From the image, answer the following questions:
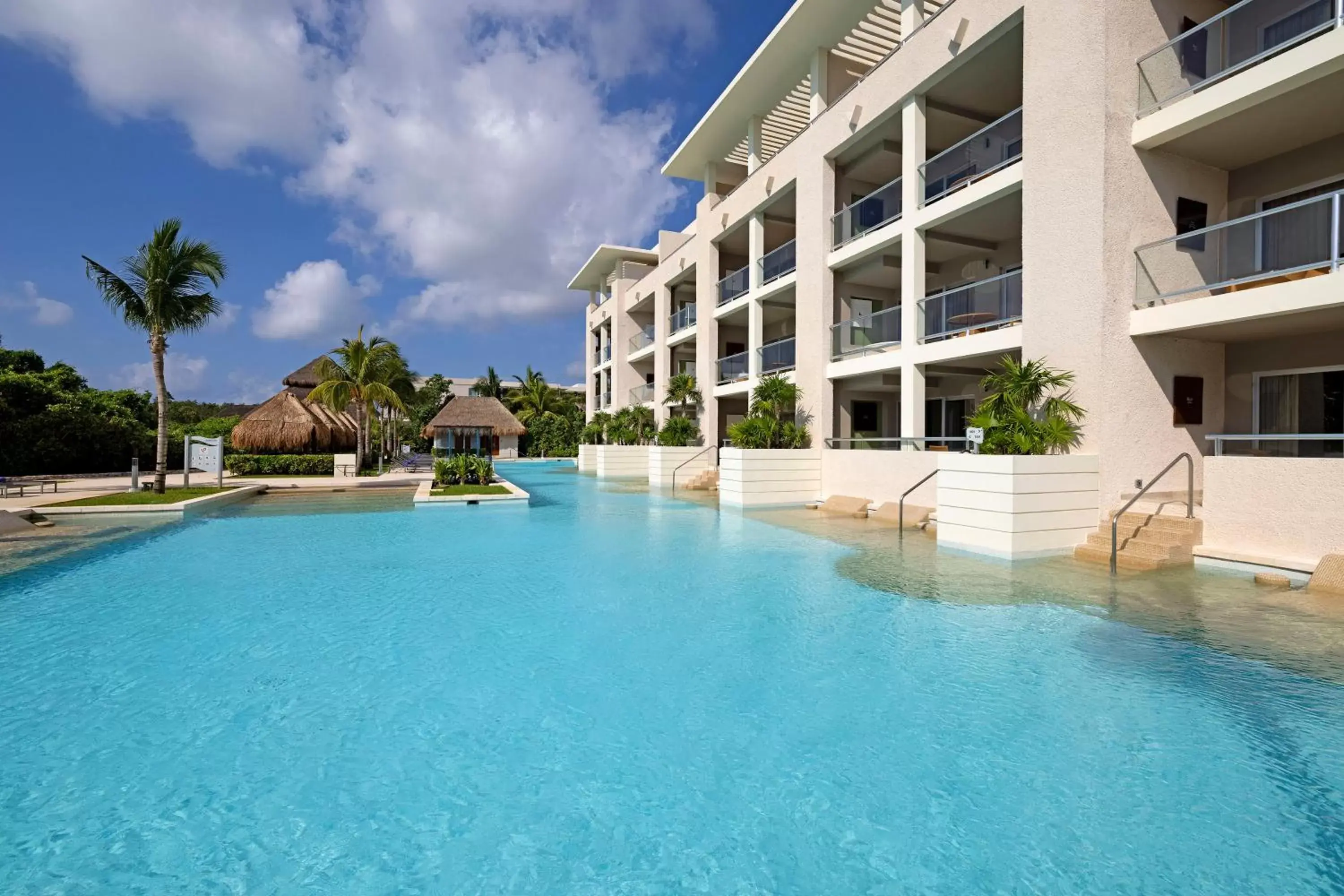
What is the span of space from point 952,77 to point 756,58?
6417mm

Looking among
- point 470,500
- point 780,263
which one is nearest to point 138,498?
point 470,500

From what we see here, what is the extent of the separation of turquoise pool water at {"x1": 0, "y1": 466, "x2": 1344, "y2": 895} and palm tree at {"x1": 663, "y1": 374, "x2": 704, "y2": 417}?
1729 centimetres

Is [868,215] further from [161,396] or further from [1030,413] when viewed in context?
[161,396]

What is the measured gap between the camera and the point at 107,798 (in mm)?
3381

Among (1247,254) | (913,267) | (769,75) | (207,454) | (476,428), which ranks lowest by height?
(207,454)

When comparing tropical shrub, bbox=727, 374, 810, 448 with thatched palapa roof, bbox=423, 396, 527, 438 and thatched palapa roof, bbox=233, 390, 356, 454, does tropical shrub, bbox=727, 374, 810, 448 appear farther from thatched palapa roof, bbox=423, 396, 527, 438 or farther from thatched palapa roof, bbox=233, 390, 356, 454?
thatched palapa roof, bbox=423, 396, 527, 438

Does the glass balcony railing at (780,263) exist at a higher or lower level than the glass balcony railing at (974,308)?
higher

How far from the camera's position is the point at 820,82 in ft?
56.4

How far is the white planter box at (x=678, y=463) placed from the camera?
2369 cm

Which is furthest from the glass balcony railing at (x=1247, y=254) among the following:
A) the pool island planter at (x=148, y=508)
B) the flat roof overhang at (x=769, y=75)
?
the pool island planter at (x=148, y=508)

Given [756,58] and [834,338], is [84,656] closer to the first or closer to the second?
[834,338]

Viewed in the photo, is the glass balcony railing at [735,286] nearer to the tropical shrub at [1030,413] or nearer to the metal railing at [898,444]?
the metal railing at [898,444]

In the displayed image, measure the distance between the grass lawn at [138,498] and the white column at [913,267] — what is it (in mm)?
17484

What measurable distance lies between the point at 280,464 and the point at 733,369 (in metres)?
19.2
